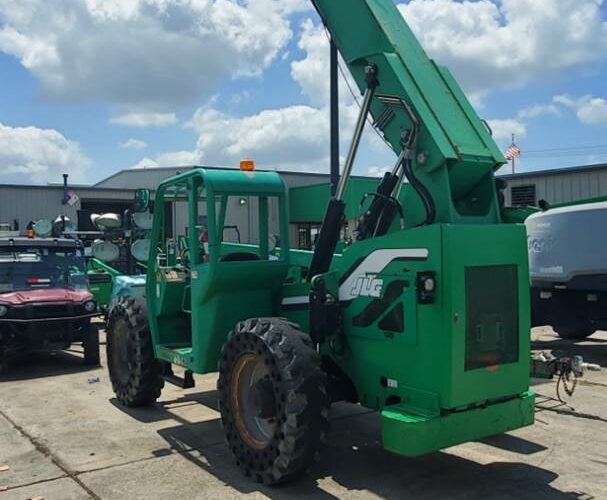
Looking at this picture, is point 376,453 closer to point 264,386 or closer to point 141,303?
point 264,386

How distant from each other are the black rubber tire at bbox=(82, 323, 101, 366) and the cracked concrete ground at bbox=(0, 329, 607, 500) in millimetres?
2203

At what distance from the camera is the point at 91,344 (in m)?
10.0

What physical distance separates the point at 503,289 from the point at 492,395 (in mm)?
759

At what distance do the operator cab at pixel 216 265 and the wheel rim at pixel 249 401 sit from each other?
699 millimetres

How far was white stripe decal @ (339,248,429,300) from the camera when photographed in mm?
4535

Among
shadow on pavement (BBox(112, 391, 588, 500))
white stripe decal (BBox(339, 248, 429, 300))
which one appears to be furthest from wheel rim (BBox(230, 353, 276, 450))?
white stripe decal (BBox(339, 248, 429, 300))

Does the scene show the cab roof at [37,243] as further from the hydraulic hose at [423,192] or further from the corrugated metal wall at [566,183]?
the corrugated metal wall at [566,183]

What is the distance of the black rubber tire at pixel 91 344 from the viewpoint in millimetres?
9977

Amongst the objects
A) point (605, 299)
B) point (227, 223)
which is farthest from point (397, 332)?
point (605, 299)

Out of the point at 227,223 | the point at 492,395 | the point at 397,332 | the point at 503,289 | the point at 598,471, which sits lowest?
the point at 598,471

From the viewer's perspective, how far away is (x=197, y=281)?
5895mm

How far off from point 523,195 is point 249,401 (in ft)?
62.3

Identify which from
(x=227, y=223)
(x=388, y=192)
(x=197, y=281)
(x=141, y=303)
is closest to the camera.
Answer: (x=388, y=192)

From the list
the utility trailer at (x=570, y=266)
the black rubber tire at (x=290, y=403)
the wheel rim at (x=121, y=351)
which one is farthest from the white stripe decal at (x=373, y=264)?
the utility trailer at (x=570, y=266)
